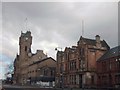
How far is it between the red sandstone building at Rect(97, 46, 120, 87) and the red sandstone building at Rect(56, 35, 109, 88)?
6.89 feet

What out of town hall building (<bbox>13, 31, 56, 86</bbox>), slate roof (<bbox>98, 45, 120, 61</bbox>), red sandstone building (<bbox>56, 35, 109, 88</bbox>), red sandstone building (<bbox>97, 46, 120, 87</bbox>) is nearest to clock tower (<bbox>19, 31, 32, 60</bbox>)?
town hall building (<bbox>13, 31, 56, 86</bbox>)

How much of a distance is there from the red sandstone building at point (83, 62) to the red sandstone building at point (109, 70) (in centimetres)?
210

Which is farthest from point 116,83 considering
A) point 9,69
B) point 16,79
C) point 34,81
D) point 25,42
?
point 9,69

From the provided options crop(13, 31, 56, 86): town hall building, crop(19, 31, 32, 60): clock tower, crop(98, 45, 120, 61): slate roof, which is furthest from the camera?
crop(19, 31, 32, 60): clock tower

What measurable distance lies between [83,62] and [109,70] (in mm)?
10287

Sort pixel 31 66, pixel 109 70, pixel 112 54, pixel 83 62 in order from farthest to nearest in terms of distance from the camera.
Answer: pixel 31 66 < pixel 83 62 < pixel 112 54 < pixel 109 70

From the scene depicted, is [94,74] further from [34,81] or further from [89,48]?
[34,81]

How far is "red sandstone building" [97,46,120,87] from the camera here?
59.1 meters

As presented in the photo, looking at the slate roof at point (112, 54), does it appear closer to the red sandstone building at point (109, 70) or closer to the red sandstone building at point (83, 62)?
the red sandstone building at point (109, 70)

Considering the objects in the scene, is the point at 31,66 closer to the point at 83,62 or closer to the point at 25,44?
the point at 25,44

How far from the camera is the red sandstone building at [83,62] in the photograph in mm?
68375

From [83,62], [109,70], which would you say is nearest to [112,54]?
[109,70]

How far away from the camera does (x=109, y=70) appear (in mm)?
62250

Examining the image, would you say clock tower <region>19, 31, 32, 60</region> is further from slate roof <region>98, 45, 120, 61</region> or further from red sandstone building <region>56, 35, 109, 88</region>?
slate roof <region>98, 45, 120, 61</region>
